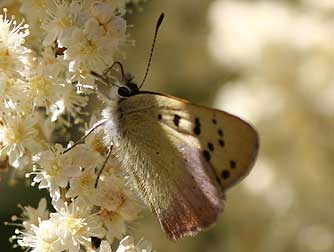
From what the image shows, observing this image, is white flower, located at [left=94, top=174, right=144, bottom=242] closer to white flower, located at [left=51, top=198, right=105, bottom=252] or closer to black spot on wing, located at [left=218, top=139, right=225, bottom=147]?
white flower, located at [left=51, top=198, right=105, bottom=252]

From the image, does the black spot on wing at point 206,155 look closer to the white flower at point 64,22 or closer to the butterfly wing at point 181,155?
the butterfly wing at point 181,155

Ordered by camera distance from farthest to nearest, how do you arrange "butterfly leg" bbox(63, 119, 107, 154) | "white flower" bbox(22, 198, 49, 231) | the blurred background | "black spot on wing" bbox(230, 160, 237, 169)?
the blurred background → "white flower" bbox(22, 198, 49, 231) → "butterfly leg" bbox(63, 119, 107, 154) → "black spot on wing" bbox(230, 160, 237, 169)

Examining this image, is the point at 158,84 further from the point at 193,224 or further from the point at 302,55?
the point at 193,224

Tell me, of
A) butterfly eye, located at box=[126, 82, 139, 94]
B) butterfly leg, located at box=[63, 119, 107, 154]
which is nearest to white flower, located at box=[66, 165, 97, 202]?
butterfly leg, located at box=[63, 119, 107, 154]

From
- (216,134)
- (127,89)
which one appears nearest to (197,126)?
(216,134)

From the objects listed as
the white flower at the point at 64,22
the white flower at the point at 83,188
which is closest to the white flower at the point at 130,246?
the white flower at the point at 83,188

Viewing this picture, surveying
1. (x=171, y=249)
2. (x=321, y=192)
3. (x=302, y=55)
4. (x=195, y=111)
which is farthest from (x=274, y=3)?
(x=195, y=111)

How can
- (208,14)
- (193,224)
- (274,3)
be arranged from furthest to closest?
(208,14), (274,3), (193,224)
